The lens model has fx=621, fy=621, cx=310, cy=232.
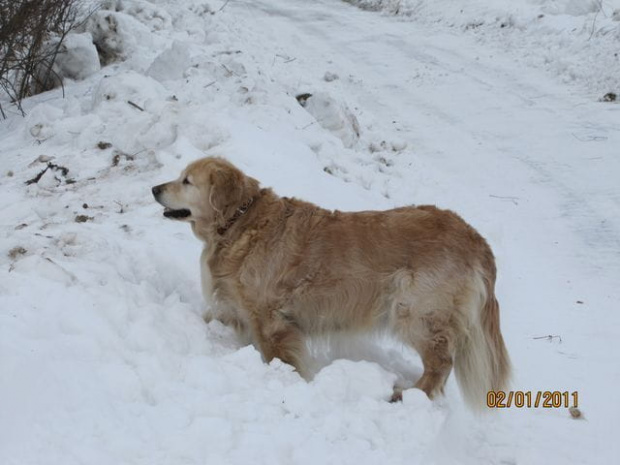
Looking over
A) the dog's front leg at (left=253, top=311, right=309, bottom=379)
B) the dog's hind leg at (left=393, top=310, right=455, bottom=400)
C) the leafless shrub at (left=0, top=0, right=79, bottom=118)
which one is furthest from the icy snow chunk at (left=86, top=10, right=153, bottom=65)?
the dog's hind leg at (left=393, top=310, right=455, bottom=400)

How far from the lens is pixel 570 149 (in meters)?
9.65

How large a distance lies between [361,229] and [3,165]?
16.5 feet

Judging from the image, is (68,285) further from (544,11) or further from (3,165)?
(544,11)

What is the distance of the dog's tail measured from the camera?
4.21 meters

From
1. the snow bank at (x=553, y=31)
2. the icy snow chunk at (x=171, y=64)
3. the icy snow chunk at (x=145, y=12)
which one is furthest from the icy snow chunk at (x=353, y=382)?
the icy snow chunk at (x=145, y=12)

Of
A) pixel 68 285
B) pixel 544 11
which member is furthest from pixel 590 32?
pixel 68 285

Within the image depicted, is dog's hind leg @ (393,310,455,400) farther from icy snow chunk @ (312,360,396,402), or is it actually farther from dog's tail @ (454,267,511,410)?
icy snow chunk @ (312,360,396,402)

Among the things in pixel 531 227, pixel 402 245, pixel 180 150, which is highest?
pixel 402 245

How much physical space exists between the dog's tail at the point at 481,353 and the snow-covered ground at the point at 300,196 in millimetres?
192

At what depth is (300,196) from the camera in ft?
22.4

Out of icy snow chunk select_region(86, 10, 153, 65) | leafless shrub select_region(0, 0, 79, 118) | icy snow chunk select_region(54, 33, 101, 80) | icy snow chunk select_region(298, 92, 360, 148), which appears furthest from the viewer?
icy snow chunk select_region(86, 10, 153, 65)

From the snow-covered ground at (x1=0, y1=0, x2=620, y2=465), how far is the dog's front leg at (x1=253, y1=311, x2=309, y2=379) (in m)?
0.23

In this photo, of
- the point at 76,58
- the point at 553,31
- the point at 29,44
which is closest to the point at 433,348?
the point at 76,58
